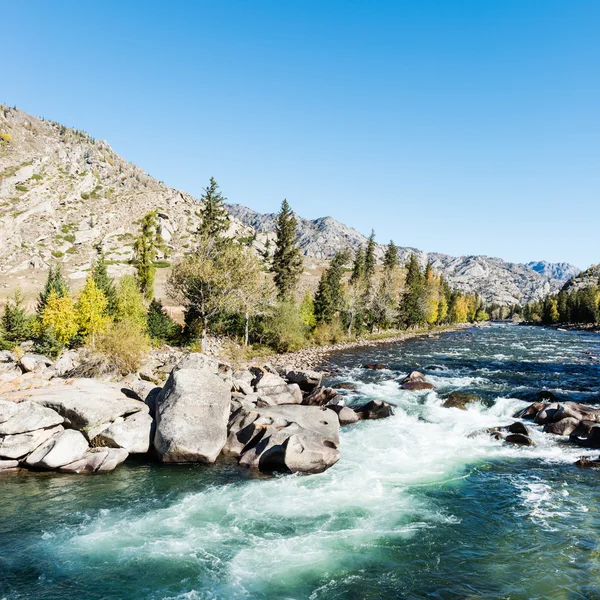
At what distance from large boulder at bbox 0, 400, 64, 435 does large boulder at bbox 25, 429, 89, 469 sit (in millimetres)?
778

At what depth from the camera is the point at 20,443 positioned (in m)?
Result: 18.7

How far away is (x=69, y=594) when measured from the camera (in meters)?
11.1

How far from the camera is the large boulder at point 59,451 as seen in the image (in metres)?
18.3

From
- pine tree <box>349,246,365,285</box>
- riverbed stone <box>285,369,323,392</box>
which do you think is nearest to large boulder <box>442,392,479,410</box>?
riverbed stone <box>285,369,323,392</box>

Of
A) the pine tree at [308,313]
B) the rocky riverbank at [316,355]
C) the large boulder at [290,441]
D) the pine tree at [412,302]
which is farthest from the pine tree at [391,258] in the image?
the large boulder at [290,441]

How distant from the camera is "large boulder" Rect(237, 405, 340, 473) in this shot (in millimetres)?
19281

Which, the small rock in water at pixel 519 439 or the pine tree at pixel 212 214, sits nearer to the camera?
the small rock in water at pixel 519 439

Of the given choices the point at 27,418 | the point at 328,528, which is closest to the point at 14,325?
the point at 27,418

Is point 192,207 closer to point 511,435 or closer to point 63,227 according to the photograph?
point 63,227

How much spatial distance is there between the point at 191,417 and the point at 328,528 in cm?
917

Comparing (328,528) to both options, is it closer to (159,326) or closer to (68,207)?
(159,326)

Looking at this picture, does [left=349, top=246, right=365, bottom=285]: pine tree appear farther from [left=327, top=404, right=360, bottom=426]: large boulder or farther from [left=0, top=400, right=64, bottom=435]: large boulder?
[left=0, top=400, right=64, bottom=435]: large boulder

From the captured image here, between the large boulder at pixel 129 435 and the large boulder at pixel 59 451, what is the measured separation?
886 millimetres

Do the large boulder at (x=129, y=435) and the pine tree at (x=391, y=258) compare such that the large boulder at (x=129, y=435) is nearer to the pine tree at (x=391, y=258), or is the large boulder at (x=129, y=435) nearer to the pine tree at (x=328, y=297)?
the pine tree at (x=328, y=297)
